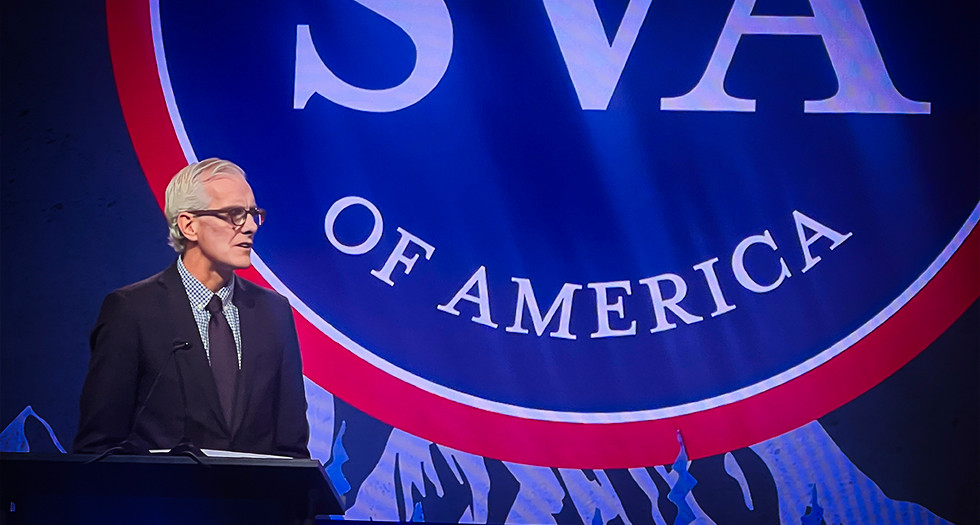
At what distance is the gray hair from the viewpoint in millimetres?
3252

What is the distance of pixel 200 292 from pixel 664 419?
1262mm

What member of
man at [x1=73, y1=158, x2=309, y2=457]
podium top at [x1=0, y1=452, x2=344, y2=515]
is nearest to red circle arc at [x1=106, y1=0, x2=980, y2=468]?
man at [x1=73, y1=158, x2=309, y2=457]

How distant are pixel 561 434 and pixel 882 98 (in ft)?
Answer: 4.21

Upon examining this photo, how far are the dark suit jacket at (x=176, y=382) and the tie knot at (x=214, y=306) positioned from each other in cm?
5

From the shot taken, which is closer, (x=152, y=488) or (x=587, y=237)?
(x=152, y=488)

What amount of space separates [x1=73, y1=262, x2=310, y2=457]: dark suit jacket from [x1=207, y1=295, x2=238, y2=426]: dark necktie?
0.04m

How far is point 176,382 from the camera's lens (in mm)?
3014

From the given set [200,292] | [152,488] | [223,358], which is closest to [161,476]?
[152,488]

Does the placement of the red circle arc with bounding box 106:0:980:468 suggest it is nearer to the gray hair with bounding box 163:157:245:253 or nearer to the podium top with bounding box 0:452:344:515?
the gray hair with bounding box 163:157:245:253

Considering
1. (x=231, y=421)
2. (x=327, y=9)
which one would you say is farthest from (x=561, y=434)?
(x=327, y=9)

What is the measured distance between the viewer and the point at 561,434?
3311 millimetres

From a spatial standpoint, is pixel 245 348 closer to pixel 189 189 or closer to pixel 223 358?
pixel 223 358

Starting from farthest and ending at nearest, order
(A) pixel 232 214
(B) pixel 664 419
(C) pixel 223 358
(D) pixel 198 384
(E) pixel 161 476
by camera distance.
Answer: (B) pixel 664 419 → (A) pixel 232 214 → (C) pixel 223 358 → (D) pixel 198 384 → (E) pixel 161 476

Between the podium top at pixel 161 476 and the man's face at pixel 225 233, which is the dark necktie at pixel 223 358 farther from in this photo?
the podium top at pixel 161 476
